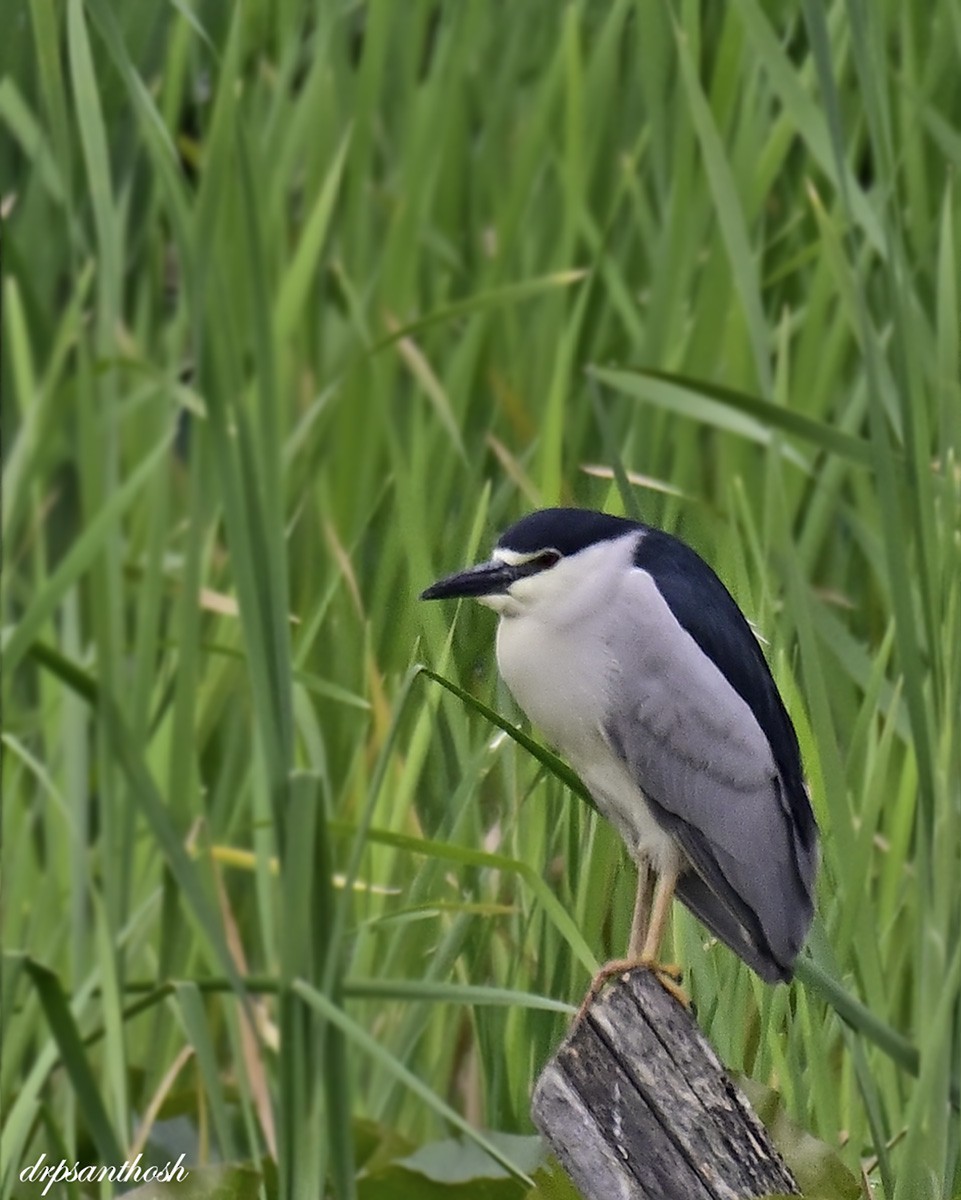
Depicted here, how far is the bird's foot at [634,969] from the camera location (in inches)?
49.2

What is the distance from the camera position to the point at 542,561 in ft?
4.55

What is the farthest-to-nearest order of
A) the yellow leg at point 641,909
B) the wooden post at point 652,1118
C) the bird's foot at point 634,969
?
the yellow leg at point 641,909
the bird's foot at point 634,969
the wooden post at point 652,1118

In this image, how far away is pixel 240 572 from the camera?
3.59ft

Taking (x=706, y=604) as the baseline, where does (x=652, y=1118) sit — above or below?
below

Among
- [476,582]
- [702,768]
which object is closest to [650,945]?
[702,768]

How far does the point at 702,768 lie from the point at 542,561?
0.68ft

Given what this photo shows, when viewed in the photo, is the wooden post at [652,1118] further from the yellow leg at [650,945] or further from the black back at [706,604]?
the black back at [706,604]

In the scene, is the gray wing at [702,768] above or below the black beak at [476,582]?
below

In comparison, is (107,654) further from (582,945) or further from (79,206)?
(79,206)

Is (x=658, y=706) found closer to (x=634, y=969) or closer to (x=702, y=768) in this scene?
(x=702, y=768)

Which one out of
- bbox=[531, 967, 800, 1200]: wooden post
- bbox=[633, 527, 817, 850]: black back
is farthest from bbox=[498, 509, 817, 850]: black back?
bbox=[531, 967, 800, 1200]: wooden post

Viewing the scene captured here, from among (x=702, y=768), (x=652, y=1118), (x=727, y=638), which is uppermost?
(x=727, y=638)

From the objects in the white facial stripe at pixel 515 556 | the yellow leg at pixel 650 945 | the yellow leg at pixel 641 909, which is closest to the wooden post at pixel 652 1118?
the yellow leg at pixel 650 945

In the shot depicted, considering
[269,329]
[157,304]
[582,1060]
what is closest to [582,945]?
[582,1060]
